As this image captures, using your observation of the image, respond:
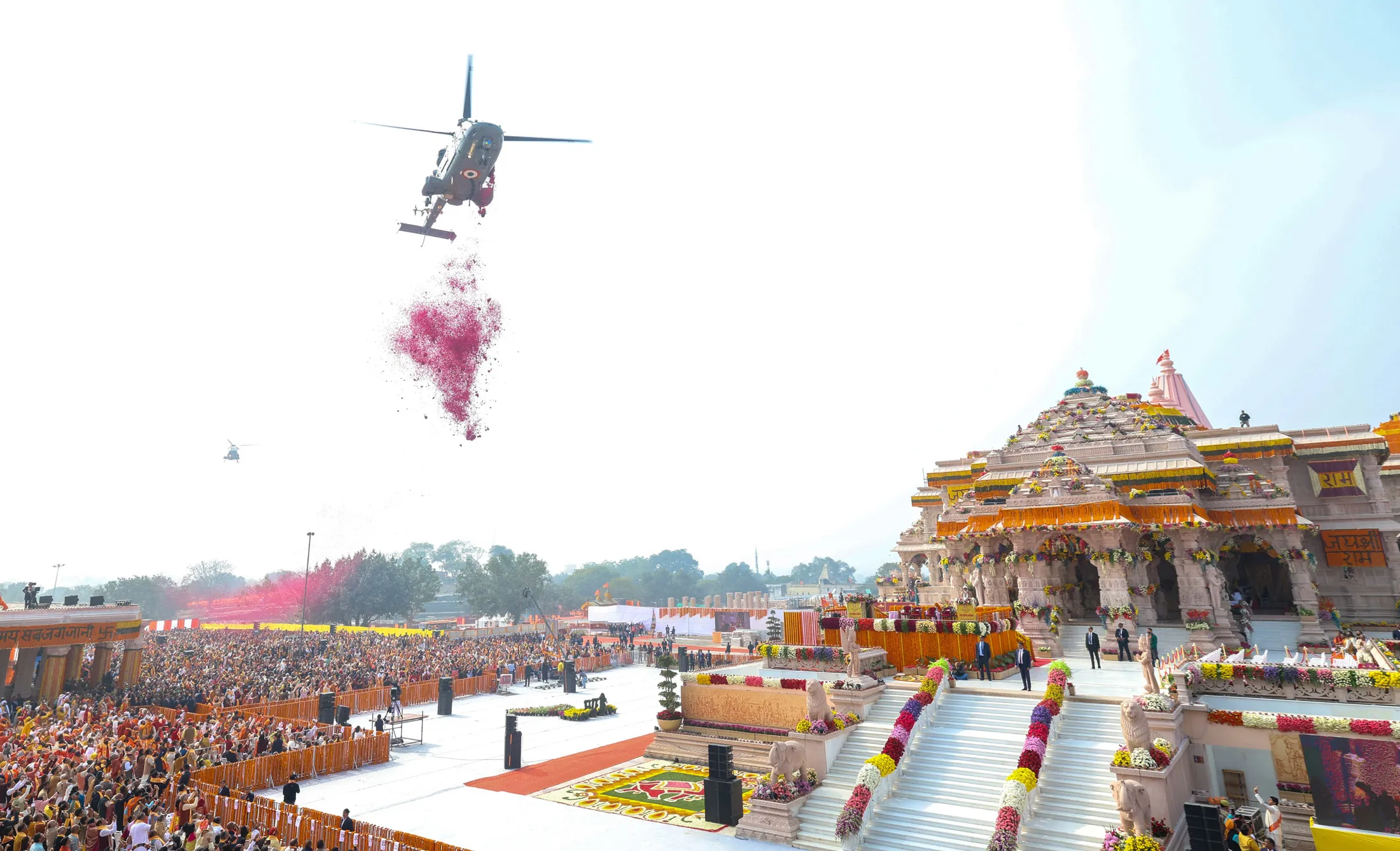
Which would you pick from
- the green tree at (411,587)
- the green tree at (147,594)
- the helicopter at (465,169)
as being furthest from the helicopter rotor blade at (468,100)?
the green tree at (147,594)

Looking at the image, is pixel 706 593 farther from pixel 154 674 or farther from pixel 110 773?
pixel 110 773

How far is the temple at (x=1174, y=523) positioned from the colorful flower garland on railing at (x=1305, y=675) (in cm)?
933

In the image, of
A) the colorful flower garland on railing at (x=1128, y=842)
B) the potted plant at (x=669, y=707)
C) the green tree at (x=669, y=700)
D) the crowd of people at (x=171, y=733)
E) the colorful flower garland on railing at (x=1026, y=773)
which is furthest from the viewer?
the green tree at (x=669, y=700)

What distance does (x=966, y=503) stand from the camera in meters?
37.0

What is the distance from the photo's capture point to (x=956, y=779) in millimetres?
16578

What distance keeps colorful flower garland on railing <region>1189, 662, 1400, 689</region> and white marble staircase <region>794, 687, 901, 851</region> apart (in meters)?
7.65

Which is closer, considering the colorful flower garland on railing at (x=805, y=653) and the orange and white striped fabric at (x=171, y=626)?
the colorful flower garland on railing at (x=805, y=653)

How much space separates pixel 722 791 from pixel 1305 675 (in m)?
14.3

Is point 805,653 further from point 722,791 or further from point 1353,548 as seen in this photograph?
point 1353,548

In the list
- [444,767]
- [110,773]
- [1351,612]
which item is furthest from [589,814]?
[1351,612]

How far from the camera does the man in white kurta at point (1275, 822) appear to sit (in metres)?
14.6

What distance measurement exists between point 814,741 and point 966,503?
2223 centimetres

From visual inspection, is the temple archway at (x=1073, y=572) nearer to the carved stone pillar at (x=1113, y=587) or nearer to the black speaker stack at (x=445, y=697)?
the carved stone pillar at (x=1113, y=587)

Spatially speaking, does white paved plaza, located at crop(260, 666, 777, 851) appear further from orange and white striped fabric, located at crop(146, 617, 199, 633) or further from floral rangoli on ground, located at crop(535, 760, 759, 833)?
orange and white striped fabric, located at crop(146, 617, 199, 633)
